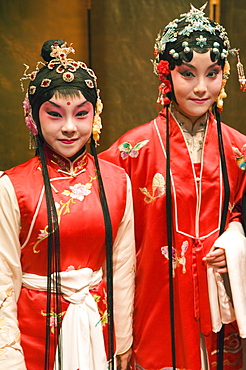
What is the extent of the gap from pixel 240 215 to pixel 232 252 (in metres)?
0.22

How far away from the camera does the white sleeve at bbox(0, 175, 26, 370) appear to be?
172cm

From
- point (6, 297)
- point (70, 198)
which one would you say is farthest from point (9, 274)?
point (70, 198)

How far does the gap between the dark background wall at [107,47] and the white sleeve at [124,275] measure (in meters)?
0.78

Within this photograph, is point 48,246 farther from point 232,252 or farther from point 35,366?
point 232,252

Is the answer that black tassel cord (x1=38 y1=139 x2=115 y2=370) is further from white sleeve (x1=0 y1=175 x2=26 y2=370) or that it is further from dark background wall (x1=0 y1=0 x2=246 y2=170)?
dark background wall (x1=0 y1=0 x2=246 y2=170)

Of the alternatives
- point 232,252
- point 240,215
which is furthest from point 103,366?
point 240,215

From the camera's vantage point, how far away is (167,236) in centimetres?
213

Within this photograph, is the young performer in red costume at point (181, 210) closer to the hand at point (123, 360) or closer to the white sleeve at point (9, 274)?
the hand at point (123, 360)

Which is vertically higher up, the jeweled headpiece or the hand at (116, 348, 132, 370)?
the jeweled headpiece

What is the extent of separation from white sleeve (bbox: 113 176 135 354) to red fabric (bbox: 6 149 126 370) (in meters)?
0.09

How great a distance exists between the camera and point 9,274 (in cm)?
175

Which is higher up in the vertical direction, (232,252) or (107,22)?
(107,22)

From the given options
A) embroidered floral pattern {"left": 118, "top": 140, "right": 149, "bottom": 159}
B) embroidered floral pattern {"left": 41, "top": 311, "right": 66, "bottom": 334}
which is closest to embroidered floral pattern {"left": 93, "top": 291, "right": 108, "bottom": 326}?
embroidered floral pattern {"left": 41, "top": 311, "right": 66, "bottom": 334}

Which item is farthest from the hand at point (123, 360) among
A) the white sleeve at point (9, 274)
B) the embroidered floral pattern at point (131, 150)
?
the embroidered floral pattern at point (131, 150)
